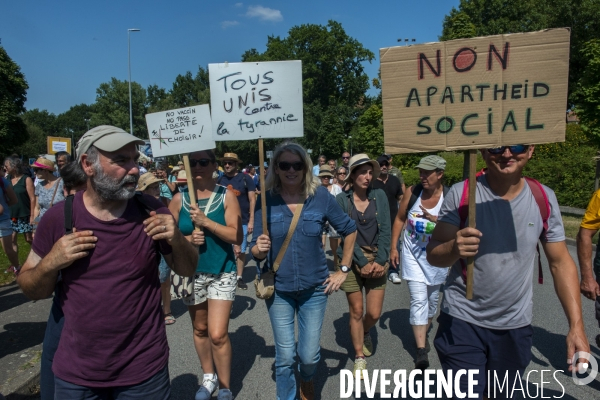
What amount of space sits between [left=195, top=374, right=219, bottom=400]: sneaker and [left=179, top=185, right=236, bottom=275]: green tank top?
915mm

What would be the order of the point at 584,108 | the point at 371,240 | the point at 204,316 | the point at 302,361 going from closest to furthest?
the point at 302,361
the point at 204,316
the point at 371,240
the point at 584,108

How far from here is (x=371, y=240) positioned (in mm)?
4355

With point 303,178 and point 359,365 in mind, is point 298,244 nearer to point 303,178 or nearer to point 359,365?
point 303,178

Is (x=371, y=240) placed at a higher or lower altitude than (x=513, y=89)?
lower

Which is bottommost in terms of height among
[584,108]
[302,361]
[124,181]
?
[302,361]

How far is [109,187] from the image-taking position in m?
2.22

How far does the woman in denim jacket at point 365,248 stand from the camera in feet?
13.9

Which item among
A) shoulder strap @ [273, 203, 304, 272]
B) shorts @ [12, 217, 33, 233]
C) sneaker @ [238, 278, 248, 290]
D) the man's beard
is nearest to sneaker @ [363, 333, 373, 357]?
shoulder strap @ [273, 203, 304, 272]

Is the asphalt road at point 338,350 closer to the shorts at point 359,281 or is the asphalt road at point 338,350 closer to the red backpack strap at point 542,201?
the shorts at point 359,281

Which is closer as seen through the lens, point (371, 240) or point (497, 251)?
point (497, 251)

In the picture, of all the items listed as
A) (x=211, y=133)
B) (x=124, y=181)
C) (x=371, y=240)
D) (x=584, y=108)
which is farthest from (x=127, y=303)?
(x=584, y=108)

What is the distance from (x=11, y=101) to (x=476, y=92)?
121ft

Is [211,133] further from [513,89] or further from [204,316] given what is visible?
[513,89]

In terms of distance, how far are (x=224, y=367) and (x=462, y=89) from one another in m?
2.72
